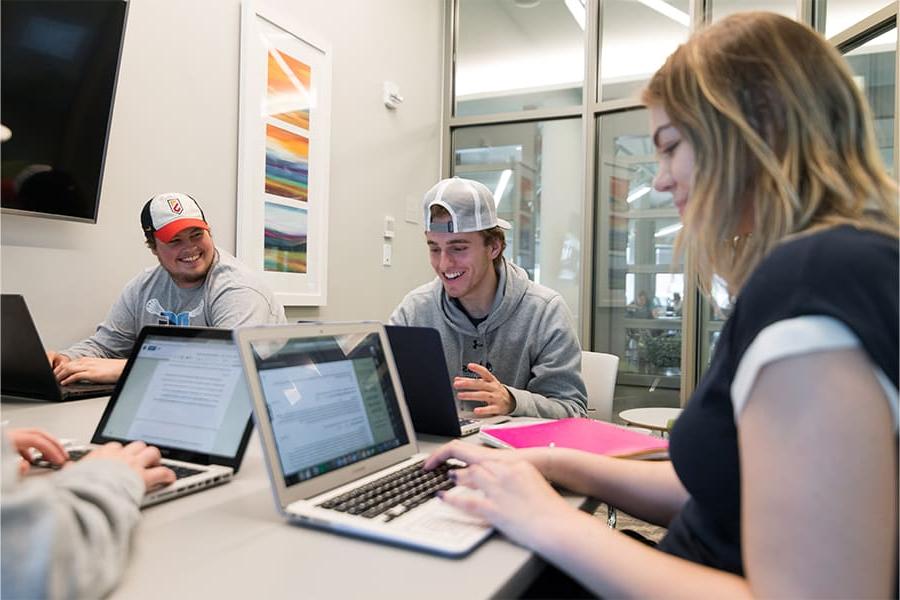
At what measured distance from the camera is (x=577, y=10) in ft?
13.8

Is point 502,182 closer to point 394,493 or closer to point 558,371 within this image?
point 558,371

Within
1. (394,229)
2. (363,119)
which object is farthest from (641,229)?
(363,119)

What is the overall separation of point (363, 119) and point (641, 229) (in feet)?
5.99

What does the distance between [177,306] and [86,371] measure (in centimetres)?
52

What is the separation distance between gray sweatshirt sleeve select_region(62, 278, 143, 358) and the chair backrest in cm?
158

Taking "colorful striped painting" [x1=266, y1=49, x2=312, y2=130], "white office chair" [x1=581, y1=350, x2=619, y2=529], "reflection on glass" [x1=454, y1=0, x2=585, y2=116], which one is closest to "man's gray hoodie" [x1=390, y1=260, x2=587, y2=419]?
"white office chair" [x1=581, y1=350, x2=619, y2=529]

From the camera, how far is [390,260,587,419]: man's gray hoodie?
6.04ft

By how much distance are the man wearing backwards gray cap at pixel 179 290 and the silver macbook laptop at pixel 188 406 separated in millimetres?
994

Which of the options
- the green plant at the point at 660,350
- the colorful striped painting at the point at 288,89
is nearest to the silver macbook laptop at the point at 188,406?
the colorful striped painting at the point at 288,89

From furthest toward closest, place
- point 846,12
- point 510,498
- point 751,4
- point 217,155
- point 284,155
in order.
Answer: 1. point 751,4
2. point 284,155
3. point 846,12
4. point 217,155
5. point 510,498

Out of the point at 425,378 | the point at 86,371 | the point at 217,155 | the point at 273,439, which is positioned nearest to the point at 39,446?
the point at 273,439

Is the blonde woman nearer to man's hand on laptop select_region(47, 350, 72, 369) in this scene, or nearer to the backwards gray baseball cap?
the backwards gray baseball cap

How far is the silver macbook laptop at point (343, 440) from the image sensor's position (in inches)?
30.8

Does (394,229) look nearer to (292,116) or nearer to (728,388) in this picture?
(292,116)
